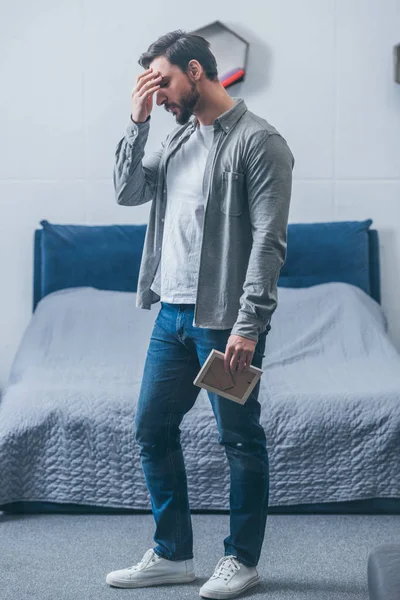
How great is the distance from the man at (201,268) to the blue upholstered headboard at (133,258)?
1554 mm

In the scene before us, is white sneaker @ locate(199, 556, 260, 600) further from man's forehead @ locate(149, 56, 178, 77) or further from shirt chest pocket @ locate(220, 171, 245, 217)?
man's forehead @ locate(149, 56, 178, 77)

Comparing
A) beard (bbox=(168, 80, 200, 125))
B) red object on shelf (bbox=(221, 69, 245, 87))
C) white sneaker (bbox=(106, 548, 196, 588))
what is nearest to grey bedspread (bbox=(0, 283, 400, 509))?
white sneaker (bbox=(106, 548, 196, 588))

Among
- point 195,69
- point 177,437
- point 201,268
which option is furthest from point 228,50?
point 177,437

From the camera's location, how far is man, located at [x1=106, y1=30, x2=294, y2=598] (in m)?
1.97

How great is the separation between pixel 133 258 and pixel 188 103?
174 cm

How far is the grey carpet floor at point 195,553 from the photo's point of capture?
2135 millimetres

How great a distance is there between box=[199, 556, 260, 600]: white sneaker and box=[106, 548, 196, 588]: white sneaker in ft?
0.28

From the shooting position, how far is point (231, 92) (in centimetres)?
386

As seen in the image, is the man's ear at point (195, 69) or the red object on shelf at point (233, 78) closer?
the man's ear at point (195, 69)

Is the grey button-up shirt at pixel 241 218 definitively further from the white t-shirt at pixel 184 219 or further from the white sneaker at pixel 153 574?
the white sneaker at pixel 153 574

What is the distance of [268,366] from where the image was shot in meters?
3.18

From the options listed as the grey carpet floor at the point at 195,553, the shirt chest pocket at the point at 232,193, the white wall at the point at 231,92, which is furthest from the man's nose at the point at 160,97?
the white wall at the point at 231,92

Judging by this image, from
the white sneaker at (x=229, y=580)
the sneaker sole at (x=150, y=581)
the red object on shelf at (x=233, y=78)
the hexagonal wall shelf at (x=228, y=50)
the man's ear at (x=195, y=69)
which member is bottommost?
the sneaker sole at (x=150, y=581)

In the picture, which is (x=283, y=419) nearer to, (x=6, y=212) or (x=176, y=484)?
(x=176, y=484)
